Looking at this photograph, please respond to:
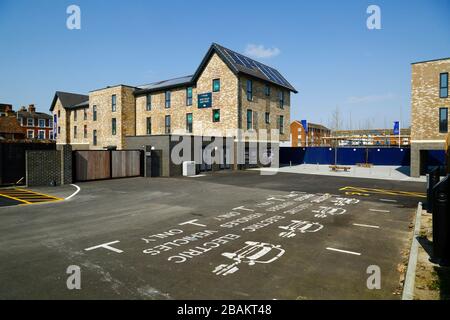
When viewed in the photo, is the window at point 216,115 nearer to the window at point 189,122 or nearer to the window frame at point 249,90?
the window at point 189,122

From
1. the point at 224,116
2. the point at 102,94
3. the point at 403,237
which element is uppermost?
the point at 102,94

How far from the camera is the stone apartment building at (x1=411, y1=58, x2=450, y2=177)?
22.8 metres

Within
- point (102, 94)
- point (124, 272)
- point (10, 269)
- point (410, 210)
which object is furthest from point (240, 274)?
point (102, 94)

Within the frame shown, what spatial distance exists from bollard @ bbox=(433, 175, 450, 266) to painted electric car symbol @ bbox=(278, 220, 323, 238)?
3054mm

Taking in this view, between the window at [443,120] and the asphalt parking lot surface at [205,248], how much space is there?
600 inches

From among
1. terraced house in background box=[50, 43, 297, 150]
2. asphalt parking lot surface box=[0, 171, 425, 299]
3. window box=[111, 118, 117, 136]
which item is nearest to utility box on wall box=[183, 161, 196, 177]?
terraced house in background box=[50, 43, 297, 150]

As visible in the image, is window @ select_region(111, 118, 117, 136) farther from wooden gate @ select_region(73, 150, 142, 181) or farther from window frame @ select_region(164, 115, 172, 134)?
wooden gate @ select_region(73, 150, 142, 181)

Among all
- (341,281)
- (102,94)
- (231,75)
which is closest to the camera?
(341,281)

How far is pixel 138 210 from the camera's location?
11023 millimetres

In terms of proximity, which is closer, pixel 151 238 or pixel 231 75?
pixel 151 238

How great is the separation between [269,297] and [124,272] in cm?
287

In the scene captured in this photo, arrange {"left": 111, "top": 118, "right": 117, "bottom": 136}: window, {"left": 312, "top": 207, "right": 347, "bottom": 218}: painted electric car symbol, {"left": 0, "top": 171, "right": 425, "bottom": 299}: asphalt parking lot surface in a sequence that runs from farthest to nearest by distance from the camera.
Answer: {"left": 111, "top": 118, "right": 117, "bottom": 136}: window
{"left": 312, "top": 207, "right": 347, "bottom": 218}: painted electric car symbol
{"left": 0, "top": 171, "right": 425, "bottom": 299}: asphalt parking lot surface
